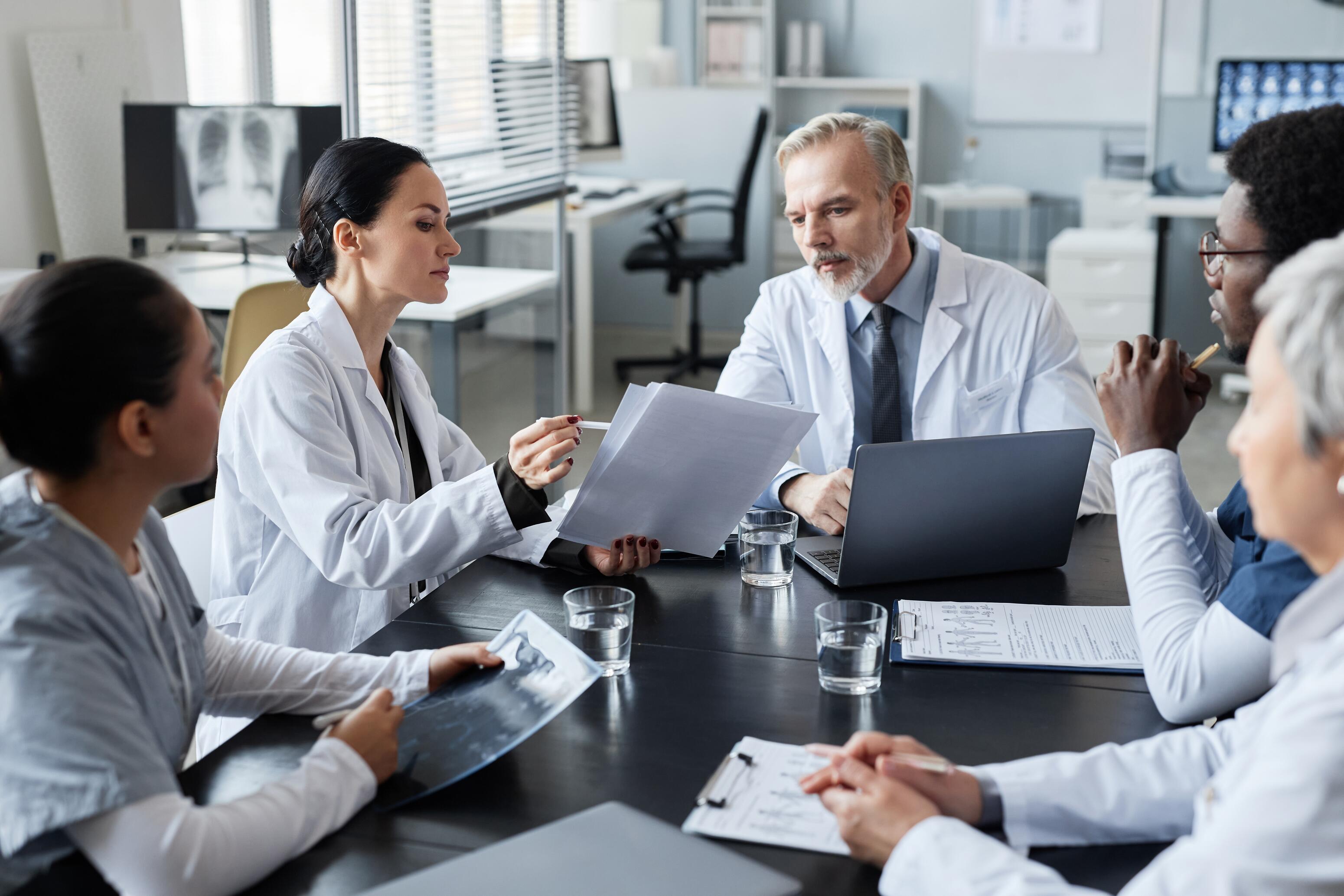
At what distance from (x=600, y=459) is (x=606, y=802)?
1.70 feet

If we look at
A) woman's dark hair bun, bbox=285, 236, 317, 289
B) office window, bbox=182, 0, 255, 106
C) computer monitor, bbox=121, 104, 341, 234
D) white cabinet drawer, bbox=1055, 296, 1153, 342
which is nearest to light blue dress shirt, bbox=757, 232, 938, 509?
woman's dark hair bun, bbox=285, 236, 317, 289

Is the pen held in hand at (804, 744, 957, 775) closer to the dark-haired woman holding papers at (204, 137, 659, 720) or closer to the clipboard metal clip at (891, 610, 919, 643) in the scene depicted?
the clipboard metal clip at (891, 610, 919, 643)

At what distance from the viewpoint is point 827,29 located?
673 cm

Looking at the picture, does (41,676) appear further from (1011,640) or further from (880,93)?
(880,93)

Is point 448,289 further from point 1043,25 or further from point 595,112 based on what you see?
point 1043,25

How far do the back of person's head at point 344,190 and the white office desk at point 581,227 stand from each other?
8.51ft

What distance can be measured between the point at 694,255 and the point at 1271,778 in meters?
4.72

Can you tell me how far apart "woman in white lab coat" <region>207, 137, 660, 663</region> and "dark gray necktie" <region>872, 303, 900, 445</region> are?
685mm

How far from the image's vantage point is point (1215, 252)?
1.34 meters

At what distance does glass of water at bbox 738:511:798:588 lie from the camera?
1505 mm

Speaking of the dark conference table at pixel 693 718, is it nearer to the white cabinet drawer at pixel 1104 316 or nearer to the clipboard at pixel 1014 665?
the clipboard at pixel 1014 665

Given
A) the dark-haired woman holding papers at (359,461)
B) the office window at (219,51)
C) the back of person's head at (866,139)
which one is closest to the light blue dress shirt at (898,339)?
the back of person's head at (866,139)

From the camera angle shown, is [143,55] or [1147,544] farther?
[143,55]

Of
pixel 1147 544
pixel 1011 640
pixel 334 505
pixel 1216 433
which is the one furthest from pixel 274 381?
pixel 1216 433
